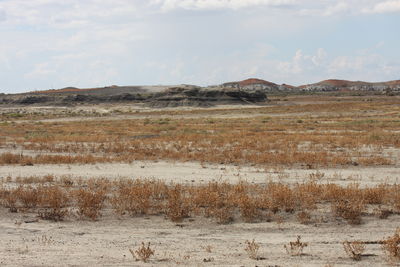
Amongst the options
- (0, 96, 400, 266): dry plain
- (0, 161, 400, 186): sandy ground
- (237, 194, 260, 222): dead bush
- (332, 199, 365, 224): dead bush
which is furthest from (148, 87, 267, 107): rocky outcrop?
(332, 199, 365, 224): dead bush

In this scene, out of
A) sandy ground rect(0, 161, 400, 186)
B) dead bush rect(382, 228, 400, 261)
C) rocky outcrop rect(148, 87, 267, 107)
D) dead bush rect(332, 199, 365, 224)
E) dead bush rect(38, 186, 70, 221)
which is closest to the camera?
dead bush rect(382, 228, 400, 261)

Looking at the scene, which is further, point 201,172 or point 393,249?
point 201,172

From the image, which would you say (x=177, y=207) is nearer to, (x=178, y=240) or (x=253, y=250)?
(x=178, y=240)

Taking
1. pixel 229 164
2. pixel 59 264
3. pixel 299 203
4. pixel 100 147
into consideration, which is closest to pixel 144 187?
pixel 299 203

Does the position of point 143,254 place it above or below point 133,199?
below

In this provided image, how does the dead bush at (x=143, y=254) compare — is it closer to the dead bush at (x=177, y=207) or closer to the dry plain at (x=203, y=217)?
the dry plain at (x=203, y=217)

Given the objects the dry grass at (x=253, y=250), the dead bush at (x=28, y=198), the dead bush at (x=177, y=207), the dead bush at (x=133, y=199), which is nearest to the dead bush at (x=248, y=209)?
the dead bush at (x=177, y=207)

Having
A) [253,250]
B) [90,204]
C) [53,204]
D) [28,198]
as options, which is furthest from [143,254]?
[28,198]

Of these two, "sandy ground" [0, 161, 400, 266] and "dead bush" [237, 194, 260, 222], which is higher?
"dead bush" [237, 194, 260, 222]

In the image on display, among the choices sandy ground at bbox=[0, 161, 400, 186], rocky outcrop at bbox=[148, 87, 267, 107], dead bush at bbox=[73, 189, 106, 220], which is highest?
rocky outcrop at bbox=[148, 87, 267, 107]

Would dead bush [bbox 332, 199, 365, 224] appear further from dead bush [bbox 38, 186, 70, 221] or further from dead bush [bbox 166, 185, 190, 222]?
dead bush [bbox 38, 186, 70, 221]

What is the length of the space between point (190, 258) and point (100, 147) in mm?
18081

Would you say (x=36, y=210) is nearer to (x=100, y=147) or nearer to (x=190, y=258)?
(x=190, y=258)

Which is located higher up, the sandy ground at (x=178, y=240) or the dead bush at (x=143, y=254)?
the dead bush at (x=143, y=254)
